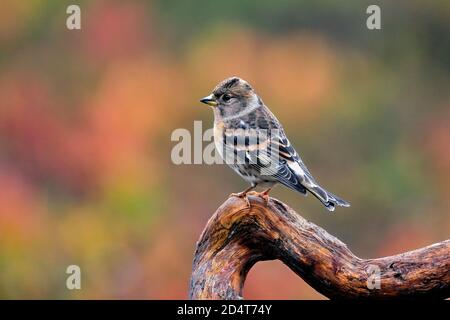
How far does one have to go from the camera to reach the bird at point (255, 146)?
6.84 m

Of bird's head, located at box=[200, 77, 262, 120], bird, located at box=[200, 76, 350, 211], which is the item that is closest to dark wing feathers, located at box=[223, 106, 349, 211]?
bird, located at box=[200, 76, 350, 211]

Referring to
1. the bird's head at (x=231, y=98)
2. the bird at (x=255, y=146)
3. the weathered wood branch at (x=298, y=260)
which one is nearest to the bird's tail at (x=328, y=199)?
the bird at (x=255, y=146)

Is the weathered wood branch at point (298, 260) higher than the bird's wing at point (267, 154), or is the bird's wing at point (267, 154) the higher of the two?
the bird's wing at point (267, 154)

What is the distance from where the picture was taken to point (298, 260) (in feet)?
19.3

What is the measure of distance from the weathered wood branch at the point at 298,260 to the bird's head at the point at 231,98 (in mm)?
1424

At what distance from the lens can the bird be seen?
684 cm

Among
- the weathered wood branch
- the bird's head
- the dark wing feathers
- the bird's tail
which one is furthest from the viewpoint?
the bird's head

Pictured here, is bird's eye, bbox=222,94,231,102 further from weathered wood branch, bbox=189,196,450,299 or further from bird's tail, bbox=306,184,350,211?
weathered wood branch, bbox=189,196,450,299

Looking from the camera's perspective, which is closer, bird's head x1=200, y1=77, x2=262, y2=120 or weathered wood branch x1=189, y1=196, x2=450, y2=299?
weathered wood branch x1=189, y1=196, x2=450, y2=299

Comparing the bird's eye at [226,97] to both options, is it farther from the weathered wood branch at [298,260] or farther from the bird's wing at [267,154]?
the weathered wood branch at [298,260]

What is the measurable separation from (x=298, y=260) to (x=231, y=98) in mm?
1995

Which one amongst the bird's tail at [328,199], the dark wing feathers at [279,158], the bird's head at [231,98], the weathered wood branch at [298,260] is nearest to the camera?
the weathered wood branch at [298,260]

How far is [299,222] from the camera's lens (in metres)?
6.07

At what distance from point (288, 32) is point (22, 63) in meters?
4.00
